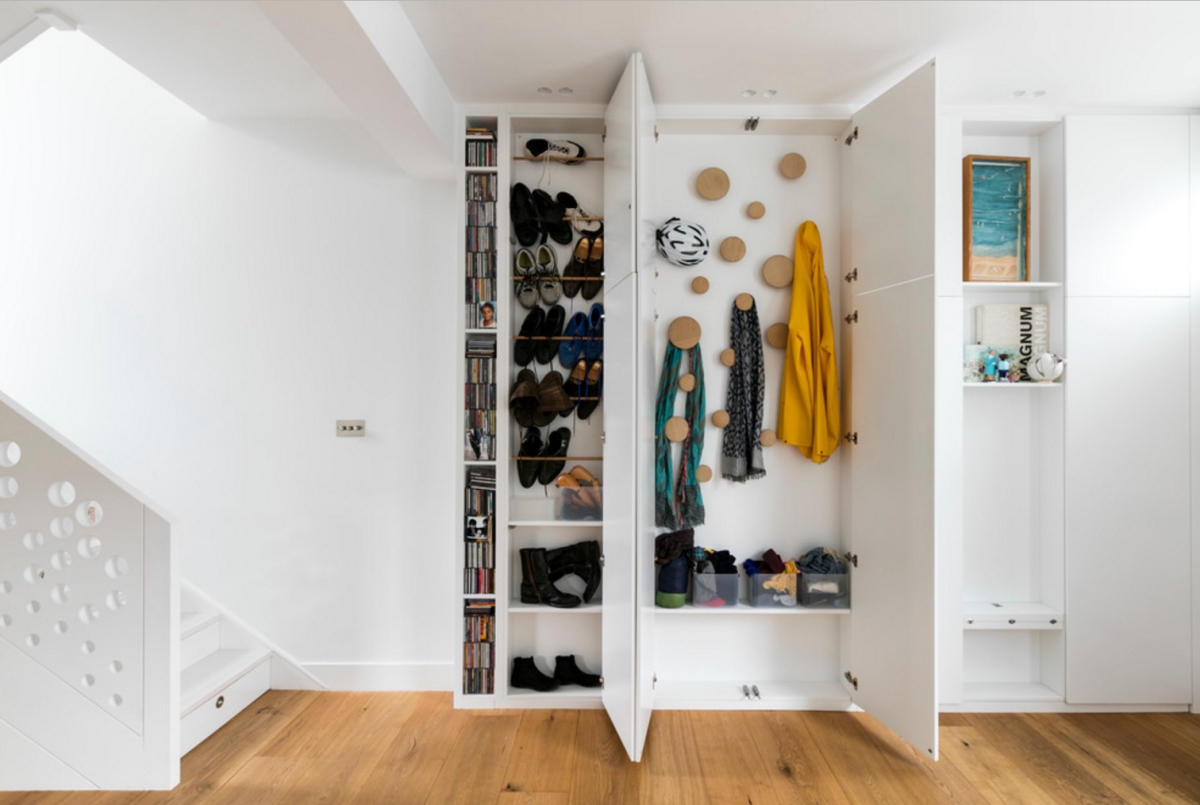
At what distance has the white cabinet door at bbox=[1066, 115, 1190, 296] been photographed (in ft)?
9.96

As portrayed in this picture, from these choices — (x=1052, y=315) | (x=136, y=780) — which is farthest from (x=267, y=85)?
(x=1052, y=315)

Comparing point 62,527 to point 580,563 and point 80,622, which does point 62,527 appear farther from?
point 580,563

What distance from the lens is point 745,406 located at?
Result: 3.16 meters

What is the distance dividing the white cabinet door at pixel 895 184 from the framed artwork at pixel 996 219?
0.50m

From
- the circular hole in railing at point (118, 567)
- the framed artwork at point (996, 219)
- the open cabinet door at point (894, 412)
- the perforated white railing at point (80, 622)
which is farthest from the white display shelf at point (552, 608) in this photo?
the framed artwork at point (996, 219)

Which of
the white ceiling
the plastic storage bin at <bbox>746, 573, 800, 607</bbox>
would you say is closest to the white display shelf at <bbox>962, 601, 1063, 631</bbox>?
the plastic storage bin at <bbox>746, 573, 800, 607</bbox>

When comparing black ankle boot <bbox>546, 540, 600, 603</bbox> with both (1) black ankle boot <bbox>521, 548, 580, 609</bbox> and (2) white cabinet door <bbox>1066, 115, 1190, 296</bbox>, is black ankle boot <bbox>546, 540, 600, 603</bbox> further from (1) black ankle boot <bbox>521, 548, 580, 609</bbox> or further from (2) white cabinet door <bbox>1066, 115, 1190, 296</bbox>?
(2) white cabinet door <bbox>1066, 115, 1190, 296</bbox>

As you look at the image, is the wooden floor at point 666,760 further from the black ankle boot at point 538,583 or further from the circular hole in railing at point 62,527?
the circular hole in railing at point 62,527

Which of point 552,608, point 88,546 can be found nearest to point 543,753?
point 552,608

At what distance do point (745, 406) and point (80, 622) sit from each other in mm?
2538

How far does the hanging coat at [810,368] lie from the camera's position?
3.08 m

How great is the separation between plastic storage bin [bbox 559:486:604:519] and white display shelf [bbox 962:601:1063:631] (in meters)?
1.62

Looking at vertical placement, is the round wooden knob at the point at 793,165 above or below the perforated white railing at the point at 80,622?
above

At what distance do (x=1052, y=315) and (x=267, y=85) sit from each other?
349 cm
